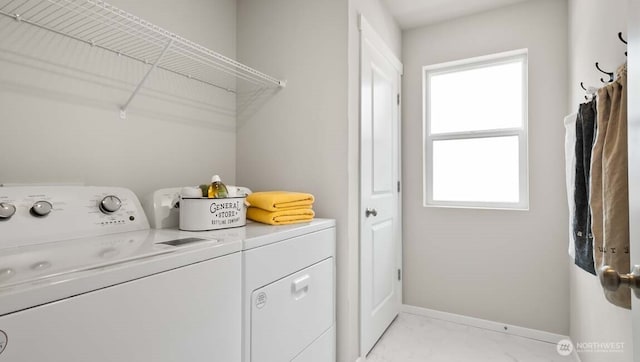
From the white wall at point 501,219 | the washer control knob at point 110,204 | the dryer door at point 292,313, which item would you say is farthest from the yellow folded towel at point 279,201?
the white wall at point 501,219

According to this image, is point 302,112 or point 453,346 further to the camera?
point 453,346

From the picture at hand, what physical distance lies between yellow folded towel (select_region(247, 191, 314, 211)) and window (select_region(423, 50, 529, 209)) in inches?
55.4

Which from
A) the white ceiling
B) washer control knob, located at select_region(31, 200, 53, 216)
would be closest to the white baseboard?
the white ceiling

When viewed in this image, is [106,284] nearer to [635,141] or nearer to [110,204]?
[110,204]

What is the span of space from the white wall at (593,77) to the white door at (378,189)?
1.12 m

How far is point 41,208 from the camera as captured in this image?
1.03 meters

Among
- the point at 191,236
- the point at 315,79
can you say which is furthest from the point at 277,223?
the point at 315,79

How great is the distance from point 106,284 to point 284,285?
0.70 meters

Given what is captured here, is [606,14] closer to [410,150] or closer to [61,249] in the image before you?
[410,150]


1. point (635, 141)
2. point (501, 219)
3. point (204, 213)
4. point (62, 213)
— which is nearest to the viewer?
point (635, 141)

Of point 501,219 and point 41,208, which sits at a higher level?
point 41,208

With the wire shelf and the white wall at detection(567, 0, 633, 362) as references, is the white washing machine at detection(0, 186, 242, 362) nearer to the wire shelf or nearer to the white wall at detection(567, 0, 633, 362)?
the wire shelf

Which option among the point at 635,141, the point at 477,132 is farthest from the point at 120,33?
the point at 477,132

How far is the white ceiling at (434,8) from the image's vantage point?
2.32 meters
